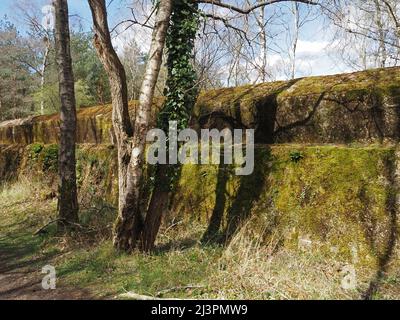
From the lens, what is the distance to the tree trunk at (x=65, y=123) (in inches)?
276

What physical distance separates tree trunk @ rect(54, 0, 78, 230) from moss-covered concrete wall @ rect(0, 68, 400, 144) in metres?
2.64

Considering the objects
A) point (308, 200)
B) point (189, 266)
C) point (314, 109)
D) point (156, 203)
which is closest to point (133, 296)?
point (189, 266)

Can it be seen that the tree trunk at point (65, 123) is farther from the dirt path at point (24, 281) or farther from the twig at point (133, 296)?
the twig at point (133, 296)

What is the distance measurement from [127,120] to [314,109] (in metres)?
3.15

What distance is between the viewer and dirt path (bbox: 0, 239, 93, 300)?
4.58 metres

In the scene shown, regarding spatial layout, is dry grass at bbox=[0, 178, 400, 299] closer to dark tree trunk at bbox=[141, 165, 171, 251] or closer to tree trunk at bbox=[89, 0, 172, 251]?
dark tree trunk at bbox=[141, 165, 171, 251]

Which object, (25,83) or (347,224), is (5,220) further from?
(25,83)

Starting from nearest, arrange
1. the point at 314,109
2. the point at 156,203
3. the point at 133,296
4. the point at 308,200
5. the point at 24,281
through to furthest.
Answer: the point at 133,296 < the point at 24,281 < the point at 308,200 < the point at 156,203 < the point at 314,109

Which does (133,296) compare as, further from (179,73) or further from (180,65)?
(180,65)

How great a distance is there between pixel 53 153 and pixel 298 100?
767cm

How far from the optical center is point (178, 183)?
303 inches

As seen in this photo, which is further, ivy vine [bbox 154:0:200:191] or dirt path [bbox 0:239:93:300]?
ivy vine [bbox 154:0:200:191]

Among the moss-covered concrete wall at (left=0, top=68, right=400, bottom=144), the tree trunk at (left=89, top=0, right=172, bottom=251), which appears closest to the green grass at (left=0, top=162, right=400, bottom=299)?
the tree trunk at (left=89, top=0, right=172, bottom=251)

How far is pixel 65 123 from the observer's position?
7.16 metres
